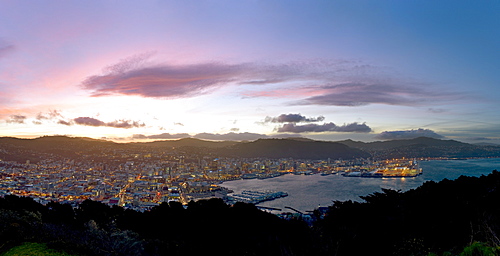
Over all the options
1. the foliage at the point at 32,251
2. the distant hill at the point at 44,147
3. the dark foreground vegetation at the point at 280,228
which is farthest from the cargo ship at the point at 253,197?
the distant hill at the point at 44,147

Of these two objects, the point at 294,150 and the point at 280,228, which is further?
the point at 294,150

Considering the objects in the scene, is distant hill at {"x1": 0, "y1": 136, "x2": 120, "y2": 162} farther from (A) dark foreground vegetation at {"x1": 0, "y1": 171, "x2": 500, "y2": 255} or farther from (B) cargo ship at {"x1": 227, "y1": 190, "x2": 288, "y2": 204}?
(A) dark foreground vegetation at {"x1": 0, "y1": 171, "x2": 500, "y2": 255}

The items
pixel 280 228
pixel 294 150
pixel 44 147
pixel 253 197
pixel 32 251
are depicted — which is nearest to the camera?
pixel 32 251

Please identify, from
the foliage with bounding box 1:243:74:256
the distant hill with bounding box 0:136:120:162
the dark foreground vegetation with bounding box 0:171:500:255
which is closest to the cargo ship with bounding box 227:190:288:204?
→ the dark foreground vegetation with bounding box 0:171:500:255

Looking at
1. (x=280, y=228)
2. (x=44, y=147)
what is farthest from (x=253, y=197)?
(x=44, y=147)

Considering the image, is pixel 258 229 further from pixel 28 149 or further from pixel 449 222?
pixel 28 149

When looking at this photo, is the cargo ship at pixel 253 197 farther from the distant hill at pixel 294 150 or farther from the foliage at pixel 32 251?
the distant hill at pixel 294 150

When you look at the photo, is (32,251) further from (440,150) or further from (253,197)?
(440,150)
